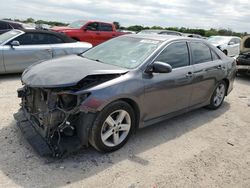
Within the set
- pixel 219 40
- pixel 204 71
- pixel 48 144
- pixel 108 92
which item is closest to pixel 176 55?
pixel 204 71

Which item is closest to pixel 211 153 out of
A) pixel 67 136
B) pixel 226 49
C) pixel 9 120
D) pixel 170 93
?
pixel 170 93

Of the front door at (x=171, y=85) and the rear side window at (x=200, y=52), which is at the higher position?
the rear side window at (x=200, y=52)

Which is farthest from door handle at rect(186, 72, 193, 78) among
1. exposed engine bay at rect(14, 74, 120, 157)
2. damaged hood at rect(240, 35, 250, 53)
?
damaged hood at rect(240, 35, 250, 53)

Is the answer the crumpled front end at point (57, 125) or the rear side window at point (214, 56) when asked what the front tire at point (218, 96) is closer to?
the rear side window at point (214, 56)

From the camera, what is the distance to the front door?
4098mm

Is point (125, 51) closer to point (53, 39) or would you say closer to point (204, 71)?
point (204, 71)

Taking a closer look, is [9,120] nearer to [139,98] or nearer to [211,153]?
[139,98]

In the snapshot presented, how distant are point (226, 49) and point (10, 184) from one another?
14807mm

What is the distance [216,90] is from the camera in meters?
5.82

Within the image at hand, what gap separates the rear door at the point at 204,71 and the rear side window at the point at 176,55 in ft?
0.72

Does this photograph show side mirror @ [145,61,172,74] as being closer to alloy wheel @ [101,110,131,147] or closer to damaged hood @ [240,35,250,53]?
alloy wheel @ [101,110,131,147]

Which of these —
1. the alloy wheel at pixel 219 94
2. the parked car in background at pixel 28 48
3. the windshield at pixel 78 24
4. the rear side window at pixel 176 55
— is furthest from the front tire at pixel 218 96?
the windshield at pixel 78 24

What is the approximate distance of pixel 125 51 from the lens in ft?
14.8

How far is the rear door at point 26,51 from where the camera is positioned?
7.38m
